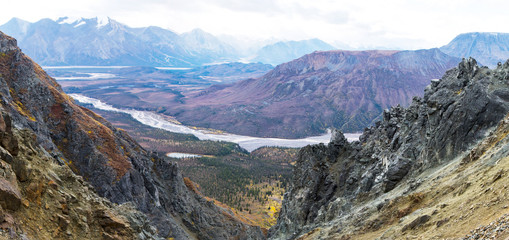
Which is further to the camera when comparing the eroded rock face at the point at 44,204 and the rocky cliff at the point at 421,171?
the rocky cliff at the point at 421,171

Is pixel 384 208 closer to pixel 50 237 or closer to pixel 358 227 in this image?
pixel 358 227

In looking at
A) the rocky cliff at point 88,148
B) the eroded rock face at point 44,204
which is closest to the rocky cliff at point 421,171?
the rocky cliff at point 88,148

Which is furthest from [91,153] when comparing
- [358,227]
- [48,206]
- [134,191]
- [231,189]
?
[231,189]

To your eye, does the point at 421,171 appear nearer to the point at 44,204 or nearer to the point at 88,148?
the point at 44,204

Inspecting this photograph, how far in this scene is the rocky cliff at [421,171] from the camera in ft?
53.5

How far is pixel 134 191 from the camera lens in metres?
40.1

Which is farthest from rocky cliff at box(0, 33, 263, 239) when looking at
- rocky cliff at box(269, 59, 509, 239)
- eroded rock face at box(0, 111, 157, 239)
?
eroded rock face at box(0, 111, 157, 239)

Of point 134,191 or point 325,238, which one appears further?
point 134,191

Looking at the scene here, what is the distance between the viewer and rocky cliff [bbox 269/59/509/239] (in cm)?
1631

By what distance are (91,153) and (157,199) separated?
975cm

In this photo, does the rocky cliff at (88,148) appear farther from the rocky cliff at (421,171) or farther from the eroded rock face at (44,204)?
the eroded rock face at (44,204)

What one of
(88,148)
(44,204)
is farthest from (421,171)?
(88,148)

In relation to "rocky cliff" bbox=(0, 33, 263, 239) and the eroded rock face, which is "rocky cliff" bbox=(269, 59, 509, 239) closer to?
"rocky cliff" bbox=(0, 33, 263, 239)

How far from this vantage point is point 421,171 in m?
25.6
